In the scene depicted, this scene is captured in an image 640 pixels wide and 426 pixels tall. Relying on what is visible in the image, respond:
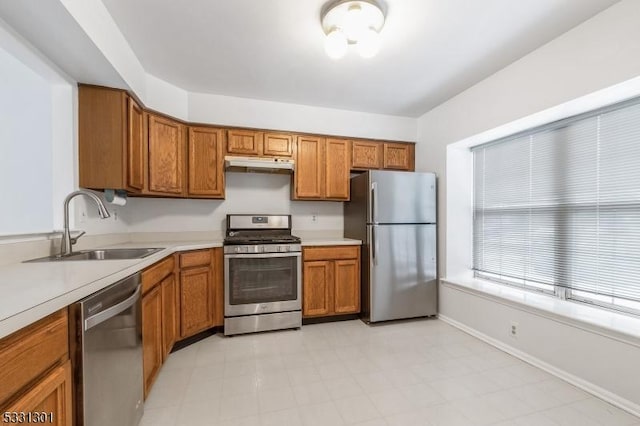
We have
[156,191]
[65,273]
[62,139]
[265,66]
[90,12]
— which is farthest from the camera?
[156,191]

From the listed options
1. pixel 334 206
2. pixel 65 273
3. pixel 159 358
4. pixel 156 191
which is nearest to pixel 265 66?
pixel 156 191

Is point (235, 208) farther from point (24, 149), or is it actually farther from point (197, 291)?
point (24, 149)

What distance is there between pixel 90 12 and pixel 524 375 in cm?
372

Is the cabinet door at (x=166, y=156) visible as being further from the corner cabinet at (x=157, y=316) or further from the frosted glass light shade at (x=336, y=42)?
the frosted glass light shade at (x=336, y=42)

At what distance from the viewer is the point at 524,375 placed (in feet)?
6.88

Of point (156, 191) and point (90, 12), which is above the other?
point (90, 12)

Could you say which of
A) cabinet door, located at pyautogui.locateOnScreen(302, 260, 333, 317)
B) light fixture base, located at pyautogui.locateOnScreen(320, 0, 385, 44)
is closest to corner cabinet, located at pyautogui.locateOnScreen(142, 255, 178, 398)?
cabinet door, located at pyautogui.locateOnScreen(302, 260, 333, 317)

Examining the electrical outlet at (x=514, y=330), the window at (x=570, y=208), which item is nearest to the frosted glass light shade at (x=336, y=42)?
the window at (x=570, y=208)

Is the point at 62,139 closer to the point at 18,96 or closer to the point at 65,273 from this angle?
the point at 18,96

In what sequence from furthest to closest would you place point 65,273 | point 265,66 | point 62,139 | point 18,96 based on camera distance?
point 265,66, point 62,139, point 18,96, point 65,273

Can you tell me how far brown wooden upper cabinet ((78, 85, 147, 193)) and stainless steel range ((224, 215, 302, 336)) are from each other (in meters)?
1.12

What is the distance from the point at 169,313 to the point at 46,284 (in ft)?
4.64

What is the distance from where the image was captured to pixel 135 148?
7.75 ft

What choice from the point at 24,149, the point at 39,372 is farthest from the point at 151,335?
the point at 24,149
